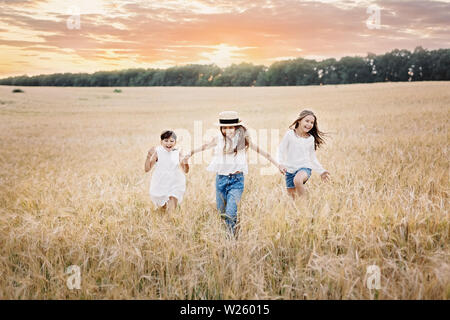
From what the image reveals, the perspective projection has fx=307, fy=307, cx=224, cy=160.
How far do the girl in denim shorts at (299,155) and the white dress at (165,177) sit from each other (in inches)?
51.2

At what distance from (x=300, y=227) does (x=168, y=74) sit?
4940 centimetres

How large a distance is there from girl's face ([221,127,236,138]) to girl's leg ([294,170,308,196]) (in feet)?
3.16

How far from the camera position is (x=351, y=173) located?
15.8 feet

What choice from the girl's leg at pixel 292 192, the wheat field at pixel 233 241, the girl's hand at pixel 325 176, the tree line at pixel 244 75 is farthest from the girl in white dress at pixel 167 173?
the tree line at pixel 244 75

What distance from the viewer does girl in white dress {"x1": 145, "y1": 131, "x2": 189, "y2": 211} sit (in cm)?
355

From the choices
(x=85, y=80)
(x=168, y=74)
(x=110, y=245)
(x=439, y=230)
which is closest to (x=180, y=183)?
(x=110, y=245)

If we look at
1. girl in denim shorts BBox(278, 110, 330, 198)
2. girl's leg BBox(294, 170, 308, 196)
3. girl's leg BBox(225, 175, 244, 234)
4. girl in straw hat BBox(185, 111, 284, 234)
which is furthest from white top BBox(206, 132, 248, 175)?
girl's leg BBox(294, 170, 308, 196)

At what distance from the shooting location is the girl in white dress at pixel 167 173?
11.7 ft

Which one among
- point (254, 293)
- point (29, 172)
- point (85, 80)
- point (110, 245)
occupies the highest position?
point (85, 80)

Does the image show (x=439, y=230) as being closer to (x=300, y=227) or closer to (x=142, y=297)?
(x=300, y=227)

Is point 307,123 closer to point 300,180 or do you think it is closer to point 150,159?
point 300,180

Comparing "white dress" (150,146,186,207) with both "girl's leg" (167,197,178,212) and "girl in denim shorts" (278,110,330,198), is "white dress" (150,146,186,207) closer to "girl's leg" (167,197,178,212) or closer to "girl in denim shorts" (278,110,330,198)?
"girl's leg" (167,197,178,212)

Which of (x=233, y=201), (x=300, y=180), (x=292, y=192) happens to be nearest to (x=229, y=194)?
(x=233, y=201)
